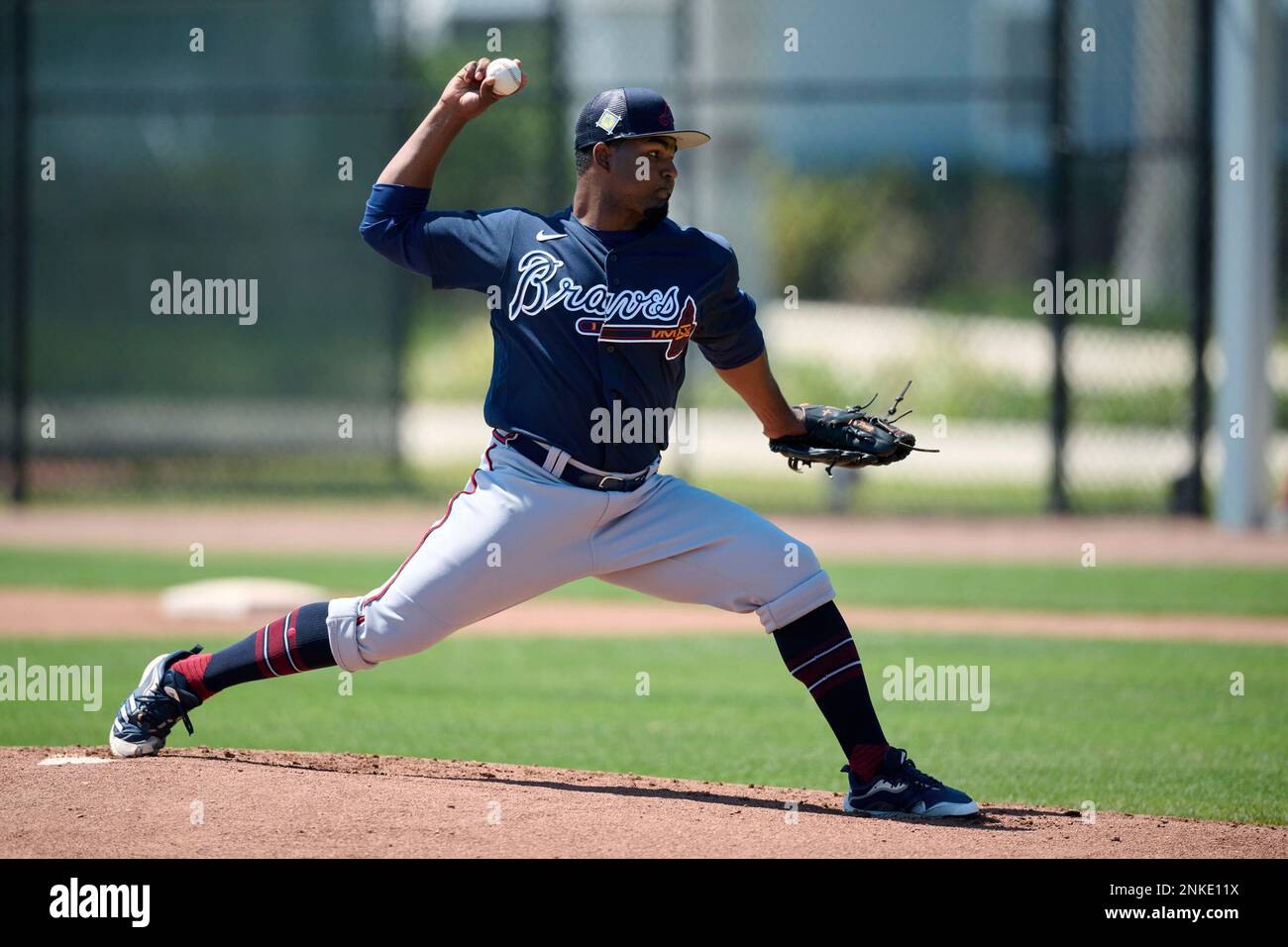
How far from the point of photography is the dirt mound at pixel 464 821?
4.13 metres

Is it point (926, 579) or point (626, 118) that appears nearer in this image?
point (626, 118)

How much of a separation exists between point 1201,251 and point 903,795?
10.2 m

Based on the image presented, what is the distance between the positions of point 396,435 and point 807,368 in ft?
25.4

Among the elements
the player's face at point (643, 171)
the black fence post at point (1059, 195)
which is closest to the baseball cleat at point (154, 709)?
the player's face at point (643, 171)

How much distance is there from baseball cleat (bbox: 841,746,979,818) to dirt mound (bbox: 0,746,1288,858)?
6cm

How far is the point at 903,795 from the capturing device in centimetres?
473

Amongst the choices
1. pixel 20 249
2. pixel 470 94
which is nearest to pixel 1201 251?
pixel 470 94

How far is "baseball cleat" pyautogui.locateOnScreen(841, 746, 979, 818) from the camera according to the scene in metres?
4.72

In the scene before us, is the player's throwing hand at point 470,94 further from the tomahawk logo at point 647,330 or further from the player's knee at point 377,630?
the player's knee at point 377,630

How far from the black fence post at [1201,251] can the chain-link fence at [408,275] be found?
30 mm

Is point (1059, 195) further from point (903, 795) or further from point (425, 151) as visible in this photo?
point (425, 151)

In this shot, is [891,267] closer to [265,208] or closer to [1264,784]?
[265,208]

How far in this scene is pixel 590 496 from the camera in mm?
4578
